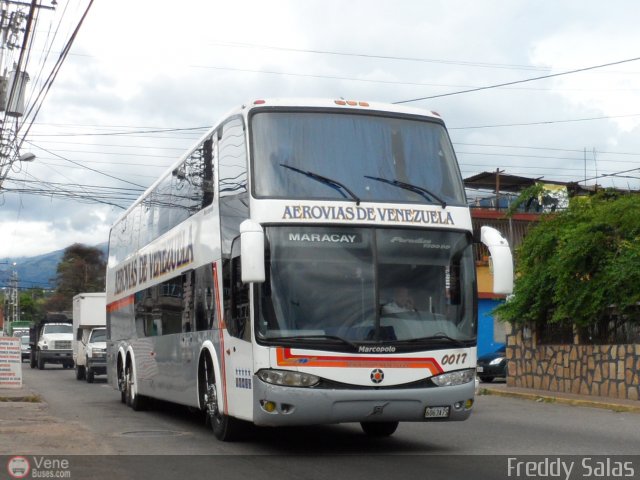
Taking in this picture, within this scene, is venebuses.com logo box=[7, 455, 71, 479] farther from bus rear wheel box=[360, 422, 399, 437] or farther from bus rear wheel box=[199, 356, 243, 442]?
bus rear wheel box=[360, 422, 399, 437]

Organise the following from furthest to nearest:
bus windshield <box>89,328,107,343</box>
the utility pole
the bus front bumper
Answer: the utility pole < bus windshield <box>89,328,107,343</box> < the bus front bumper

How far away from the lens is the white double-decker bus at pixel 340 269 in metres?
11.0

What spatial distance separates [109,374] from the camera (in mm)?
23641

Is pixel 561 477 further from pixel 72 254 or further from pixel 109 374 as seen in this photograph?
pixel 72 254

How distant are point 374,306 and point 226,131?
326 centimetres

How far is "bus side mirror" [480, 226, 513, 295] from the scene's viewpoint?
11.4 meters

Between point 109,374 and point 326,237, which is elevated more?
point 326,237

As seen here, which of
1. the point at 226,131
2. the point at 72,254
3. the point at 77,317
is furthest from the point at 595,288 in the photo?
the point at 72,254

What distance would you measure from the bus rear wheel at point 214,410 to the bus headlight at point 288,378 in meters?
1.91

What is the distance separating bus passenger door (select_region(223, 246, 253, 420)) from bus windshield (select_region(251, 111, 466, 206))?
3.38ft

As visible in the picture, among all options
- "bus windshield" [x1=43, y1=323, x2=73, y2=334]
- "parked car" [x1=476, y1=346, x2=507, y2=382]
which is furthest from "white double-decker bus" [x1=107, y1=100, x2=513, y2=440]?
"bus windshield" [x1=43, y1=323, x2=73, y2=334]

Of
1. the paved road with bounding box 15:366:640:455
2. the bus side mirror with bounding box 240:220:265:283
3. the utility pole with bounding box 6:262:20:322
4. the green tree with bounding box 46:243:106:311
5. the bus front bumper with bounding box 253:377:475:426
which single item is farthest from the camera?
the utility pole with bounding box 6:262:20:322

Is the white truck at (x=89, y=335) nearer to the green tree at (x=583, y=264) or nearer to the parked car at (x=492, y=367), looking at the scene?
the parked car at (x=492, y=367)

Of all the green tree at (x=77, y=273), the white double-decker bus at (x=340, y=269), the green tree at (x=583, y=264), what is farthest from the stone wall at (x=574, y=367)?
the green tree at (x=77, y=273)
